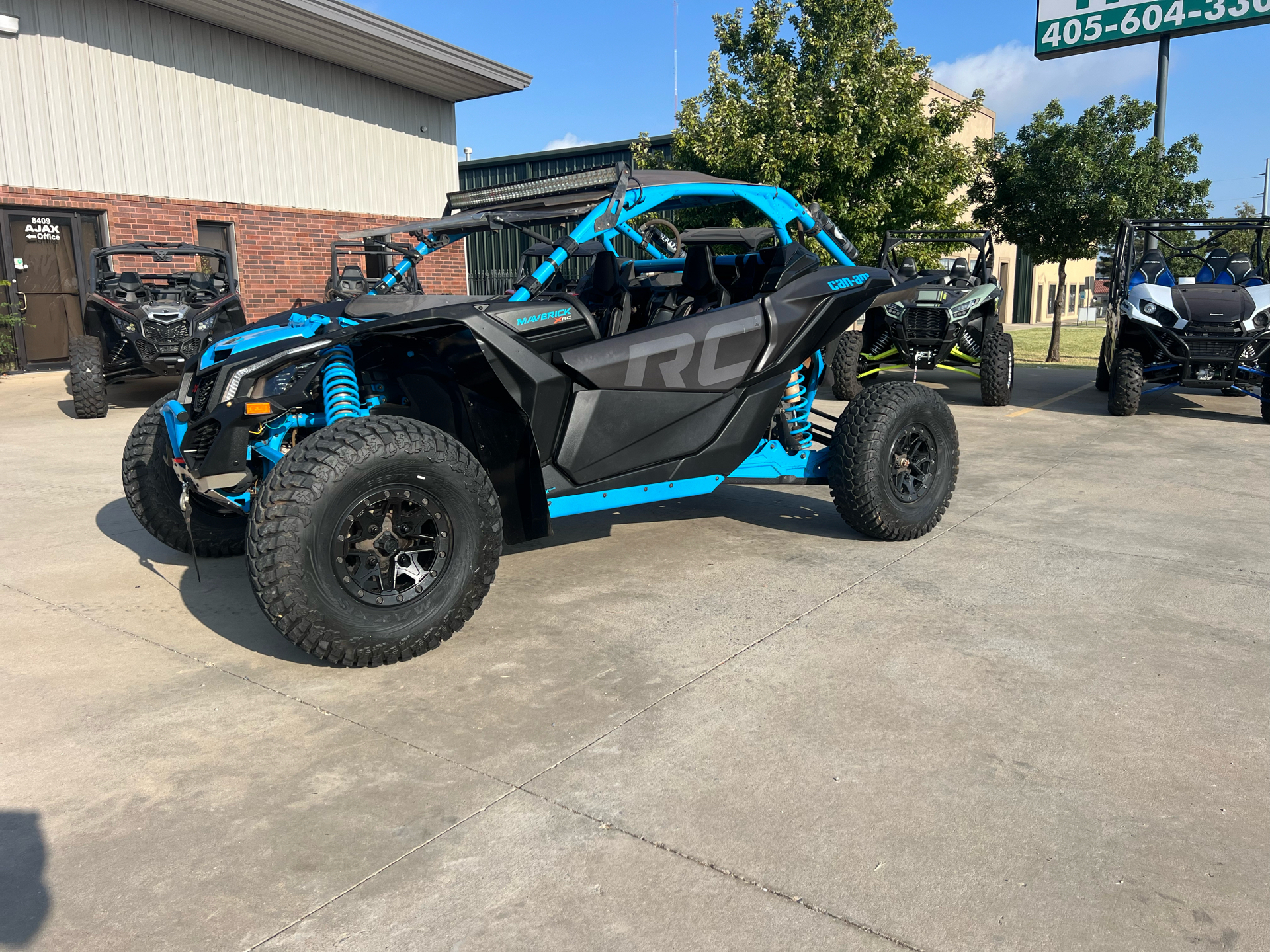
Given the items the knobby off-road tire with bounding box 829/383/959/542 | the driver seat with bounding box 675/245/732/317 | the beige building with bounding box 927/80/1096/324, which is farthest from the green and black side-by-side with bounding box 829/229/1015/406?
the beige building with bounding box 927/80/1096/324

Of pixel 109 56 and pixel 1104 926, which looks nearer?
pixel 1104 926

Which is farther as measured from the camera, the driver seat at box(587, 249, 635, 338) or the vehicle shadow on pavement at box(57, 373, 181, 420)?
the vehicle shadow on pavement at box(57, 373, 181, 420)

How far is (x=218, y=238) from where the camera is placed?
49.6 ft

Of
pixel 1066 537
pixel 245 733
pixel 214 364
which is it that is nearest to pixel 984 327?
pixel 1066 537

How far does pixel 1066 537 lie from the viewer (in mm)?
5223

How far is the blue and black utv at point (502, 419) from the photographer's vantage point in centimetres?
334

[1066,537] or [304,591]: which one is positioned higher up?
[304,591]

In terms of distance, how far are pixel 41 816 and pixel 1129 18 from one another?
1925cm

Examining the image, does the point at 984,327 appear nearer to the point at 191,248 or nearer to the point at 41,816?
the point at 191,248

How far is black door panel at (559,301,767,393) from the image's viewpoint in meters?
3.94

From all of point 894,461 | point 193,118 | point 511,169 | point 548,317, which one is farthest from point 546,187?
point 511,169

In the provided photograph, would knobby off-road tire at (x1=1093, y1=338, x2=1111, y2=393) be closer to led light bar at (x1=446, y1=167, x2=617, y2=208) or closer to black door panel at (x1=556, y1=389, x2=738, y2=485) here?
black door panel at (x1=556, y1=389, x2=738, y2=485)

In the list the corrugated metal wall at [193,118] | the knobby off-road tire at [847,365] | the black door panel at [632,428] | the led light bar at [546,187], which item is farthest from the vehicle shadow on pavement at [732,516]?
the corrugated metal wall at [193,118]

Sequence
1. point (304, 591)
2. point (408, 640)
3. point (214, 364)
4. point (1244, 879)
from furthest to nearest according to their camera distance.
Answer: point (214, 364), point (408, 640), point (304, 591), point (1244, 879)
